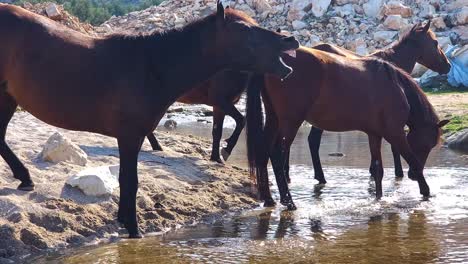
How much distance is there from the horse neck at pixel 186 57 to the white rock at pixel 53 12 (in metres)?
14.5

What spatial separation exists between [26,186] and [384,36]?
26683 millimetres

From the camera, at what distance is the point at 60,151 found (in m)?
8.03

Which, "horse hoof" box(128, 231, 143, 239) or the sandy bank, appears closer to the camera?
the sandy bank

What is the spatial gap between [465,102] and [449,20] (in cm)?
1331

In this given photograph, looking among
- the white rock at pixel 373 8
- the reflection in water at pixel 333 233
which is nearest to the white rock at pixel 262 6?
the white rock at pixel 373 8

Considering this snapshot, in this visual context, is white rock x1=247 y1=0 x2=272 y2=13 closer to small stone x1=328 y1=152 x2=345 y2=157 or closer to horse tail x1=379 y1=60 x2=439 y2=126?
small stone x1=328 y1=152 x2=345 y2=157

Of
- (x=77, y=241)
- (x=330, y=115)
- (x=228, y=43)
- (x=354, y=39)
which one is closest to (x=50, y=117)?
(x=77, y=241)

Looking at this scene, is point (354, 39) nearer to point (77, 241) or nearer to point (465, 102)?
point (465, 102)

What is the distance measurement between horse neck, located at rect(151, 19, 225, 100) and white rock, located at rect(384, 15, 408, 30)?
2724 centimetres

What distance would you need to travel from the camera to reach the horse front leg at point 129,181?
6.48 metres

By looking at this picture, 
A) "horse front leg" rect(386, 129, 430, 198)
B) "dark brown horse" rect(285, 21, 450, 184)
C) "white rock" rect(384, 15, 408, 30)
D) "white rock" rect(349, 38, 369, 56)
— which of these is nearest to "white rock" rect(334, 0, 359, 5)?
"white rock" rect(384, 15, 408, 30)

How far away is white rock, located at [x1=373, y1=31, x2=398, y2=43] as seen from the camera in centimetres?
3195

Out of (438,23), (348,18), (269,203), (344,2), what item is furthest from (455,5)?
(269,203)

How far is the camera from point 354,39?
32688 millimetres
